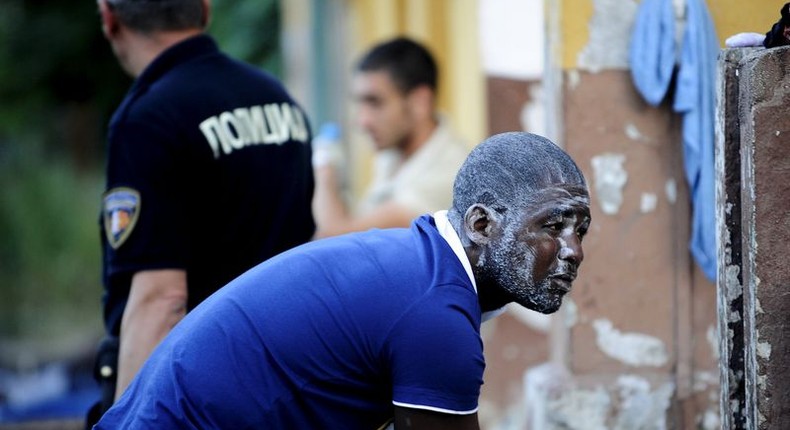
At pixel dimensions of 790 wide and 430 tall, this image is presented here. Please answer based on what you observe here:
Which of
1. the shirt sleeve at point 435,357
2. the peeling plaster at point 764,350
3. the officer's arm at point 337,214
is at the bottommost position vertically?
the officer's arm at point 337,214

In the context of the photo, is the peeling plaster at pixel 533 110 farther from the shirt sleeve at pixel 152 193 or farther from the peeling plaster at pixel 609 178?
the shirt sleeve at pixel 152 193

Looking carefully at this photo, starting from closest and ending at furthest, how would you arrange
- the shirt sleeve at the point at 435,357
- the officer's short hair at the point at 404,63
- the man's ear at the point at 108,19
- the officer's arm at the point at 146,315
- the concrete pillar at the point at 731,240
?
the shirt sleeve at the point at 435,357 < the concrete pillar at the point at 731,240 < the officer's arm at the point at 146,315 < the man's ear at the point at 108,19 < the officer's short hair at the point at 404,63

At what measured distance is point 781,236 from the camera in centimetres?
287

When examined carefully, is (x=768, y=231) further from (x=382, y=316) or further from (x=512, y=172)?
(x=382, y=316)

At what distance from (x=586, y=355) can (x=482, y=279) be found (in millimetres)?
1520

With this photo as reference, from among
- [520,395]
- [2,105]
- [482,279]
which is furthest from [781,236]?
[2,105]

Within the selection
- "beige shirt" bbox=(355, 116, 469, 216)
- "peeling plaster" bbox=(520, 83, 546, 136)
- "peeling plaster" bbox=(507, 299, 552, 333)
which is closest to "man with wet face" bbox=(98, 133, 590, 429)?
"beige shirt" bbox=(355, 116, 469, 216)

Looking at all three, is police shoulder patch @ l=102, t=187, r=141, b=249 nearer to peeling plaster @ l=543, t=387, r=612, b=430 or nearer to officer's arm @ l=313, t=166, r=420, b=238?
peeling plaster @ l=543, t=387, r=612, b=430

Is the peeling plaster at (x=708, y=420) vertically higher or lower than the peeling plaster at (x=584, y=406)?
lower

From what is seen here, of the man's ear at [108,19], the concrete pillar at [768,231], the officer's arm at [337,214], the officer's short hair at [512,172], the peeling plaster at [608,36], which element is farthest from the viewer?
the officer's arm at [337,214]

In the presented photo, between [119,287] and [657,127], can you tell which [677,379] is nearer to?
[657,127]

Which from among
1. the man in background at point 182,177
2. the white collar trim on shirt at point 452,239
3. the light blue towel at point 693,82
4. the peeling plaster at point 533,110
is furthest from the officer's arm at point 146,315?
the peeling plaster at point 533,110

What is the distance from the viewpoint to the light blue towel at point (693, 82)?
3703mm

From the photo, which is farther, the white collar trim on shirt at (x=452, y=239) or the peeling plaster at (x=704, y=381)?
the peeling plaster at (x=704, y=381)
